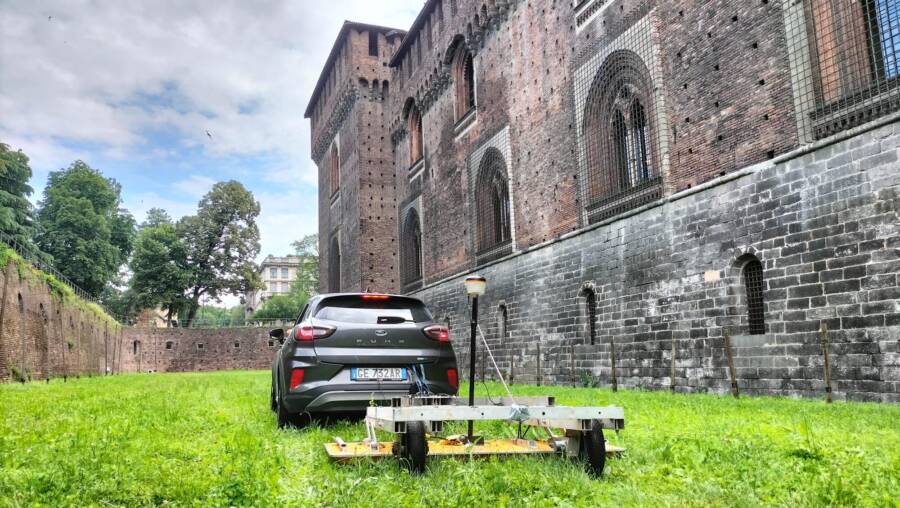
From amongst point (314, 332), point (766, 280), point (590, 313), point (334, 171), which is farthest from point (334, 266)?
point (314, 332)

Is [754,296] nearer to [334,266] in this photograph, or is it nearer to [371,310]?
[371,310]

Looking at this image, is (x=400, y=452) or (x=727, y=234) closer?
(x=400, y=452)

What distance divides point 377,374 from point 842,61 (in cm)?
929

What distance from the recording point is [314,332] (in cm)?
681

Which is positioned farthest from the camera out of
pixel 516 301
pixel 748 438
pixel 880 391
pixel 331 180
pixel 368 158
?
pixel 331 180

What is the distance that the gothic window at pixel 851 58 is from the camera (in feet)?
34.5

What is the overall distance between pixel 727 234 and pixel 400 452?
10160mm

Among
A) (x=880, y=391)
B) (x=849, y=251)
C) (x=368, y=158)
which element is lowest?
(x=880, y=391)

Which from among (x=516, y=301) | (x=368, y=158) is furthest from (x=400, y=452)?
(x=368, y=158)

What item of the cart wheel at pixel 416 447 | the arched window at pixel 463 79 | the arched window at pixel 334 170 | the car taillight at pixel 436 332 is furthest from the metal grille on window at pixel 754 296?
the arched window at pixel 334 170

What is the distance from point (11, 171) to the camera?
40.8 metres

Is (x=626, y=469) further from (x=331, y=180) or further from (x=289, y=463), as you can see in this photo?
(x=331, y=180)

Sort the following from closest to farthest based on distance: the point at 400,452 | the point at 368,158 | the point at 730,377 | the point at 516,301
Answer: the point at 400,452, the point at 730,377, the point at 516,301, the point at 368,158

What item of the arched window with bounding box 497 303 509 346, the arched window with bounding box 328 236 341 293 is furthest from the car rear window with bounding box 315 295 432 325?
the arched window with bounding box 328 236 341 293
